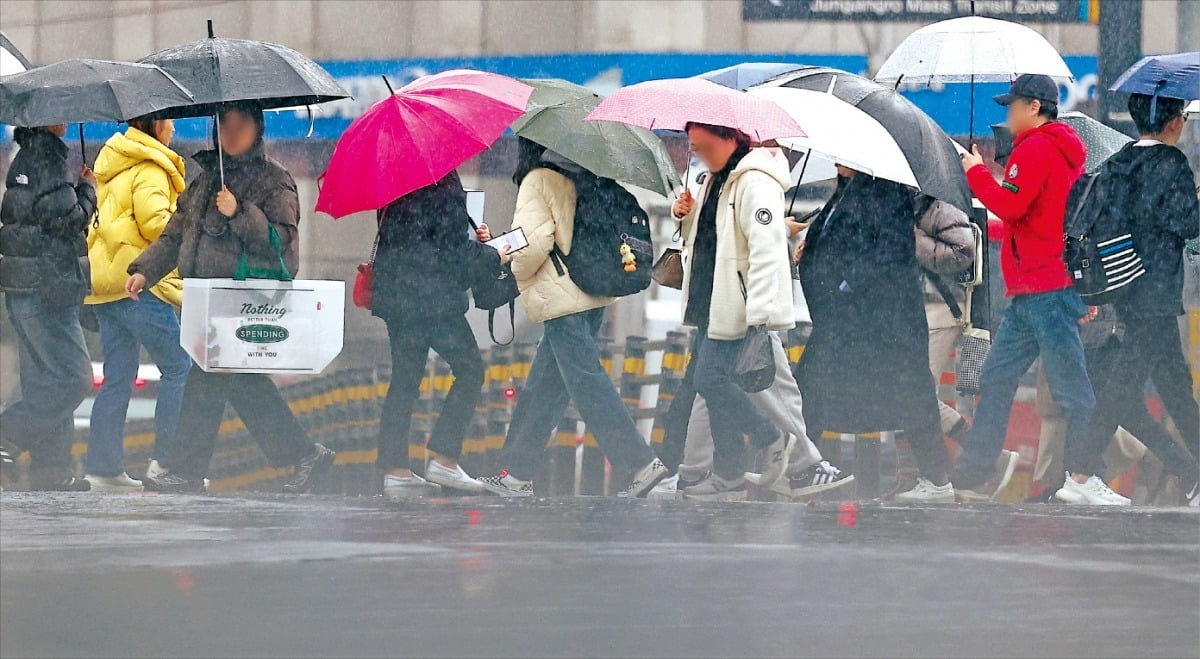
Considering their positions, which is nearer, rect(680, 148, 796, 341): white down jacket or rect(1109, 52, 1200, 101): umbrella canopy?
rect(680, 148, 796, 341): white down jacket

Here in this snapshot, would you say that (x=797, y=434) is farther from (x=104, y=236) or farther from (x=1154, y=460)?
(x=104, y=236)

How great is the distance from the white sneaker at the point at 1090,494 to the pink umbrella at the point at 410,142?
9.48 feet

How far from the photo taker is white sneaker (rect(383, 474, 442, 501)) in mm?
7746

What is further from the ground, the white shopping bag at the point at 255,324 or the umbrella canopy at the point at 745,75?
the umbrella canopy at the point at 745,75

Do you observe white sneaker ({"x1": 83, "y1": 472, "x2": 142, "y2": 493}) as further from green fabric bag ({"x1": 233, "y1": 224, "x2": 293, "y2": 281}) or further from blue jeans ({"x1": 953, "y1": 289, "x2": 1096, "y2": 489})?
blue jeans ({"x1": 953, "y1": 289, "x2": 1096, "y2": 489})

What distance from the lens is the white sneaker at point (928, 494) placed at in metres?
7.69

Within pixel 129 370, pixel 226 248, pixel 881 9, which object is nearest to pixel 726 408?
pixel 226 248

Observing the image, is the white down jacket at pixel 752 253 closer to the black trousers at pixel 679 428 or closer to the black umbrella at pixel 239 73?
the black trousers at pixel 679 428

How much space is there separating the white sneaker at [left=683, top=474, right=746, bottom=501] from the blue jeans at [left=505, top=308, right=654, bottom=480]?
0.24m

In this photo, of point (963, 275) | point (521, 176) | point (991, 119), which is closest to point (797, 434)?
point (963, 275)

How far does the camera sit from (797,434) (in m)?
7.82

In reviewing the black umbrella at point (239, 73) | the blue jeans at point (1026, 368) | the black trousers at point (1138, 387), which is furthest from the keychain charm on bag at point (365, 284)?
the black trousers at point (1138, 387)

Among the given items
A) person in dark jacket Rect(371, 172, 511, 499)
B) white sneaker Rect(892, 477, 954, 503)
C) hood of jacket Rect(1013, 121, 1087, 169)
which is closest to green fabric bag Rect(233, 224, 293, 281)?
person in dark jacket Rect(371, 172, 511, 499)

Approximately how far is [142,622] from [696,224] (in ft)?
9.84
